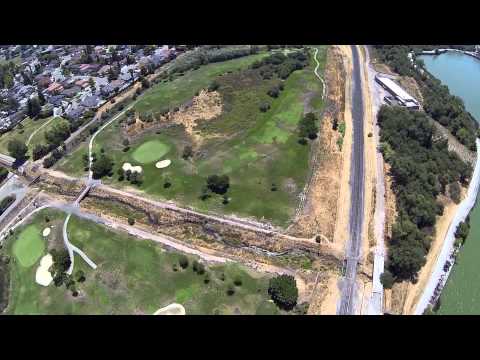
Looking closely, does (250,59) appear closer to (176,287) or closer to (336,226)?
(336,226)

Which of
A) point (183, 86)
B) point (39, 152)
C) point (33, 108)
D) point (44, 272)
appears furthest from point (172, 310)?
point (33, 108)

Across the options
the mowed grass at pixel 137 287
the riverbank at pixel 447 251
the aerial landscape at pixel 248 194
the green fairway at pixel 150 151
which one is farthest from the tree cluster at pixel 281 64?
the mowed grass at pixel 137 287

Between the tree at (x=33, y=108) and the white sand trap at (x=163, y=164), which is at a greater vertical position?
the white sand trap at (x=163, y=164)

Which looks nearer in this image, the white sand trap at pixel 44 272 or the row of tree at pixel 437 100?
the white sand trap at pixel 44 272

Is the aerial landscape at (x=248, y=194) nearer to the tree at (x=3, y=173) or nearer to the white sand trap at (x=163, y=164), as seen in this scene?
the tree at (x=3, y=173)

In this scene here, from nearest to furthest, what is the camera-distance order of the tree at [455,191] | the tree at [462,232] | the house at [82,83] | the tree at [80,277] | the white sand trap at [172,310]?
the white sand trap at [172,310]
the tree at [80,277]
the tree at [462,232]
the tree at [455,191]
the house at [82,83]

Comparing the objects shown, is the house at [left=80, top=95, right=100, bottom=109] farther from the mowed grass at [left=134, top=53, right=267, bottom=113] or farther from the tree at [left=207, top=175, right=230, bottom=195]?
the tree at [left=207, top=175, right=230, bottom=195]
